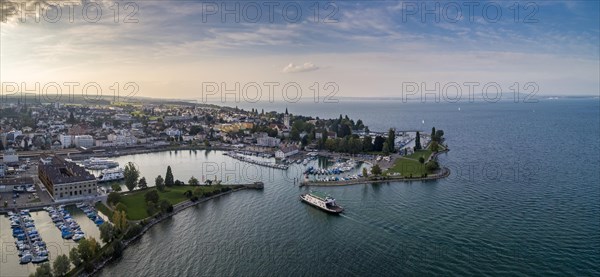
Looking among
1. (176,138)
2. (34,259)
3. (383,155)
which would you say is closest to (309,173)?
(383,155)

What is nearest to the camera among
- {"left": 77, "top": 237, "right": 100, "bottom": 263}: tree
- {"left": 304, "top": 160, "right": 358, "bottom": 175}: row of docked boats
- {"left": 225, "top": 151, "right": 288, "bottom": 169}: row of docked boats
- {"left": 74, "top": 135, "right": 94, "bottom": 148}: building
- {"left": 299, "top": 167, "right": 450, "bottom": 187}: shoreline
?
{"left": 77, "top": 237, "right": 100, "bottom": 263}: tree

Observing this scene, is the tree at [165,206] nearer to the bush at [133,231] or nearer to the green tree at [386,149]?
the bush at [133,231]

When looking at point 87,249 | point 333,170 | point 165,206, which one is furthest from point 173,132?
point 87,249

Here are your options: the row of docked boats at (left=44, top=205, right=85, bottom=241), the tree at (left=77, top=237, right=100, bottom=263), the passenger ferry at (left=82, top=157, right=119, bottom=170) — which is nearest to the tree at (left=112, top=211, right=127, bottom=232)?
the row of docked boats at (left=44, top=205, right=85, bottom=241)

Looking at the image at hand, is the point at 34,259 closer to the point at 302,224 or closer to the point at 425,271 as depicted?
the point at 302,224

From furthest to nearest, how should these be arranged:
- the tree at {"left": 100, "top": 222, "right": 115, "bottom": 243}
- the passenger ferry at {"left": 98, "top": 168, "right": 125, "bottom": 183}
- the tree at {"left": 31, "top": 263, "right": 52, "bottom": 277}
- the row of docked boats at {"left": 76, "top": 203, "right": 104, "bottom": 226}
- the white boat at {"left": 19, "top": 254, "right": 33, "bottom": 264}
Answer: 1. the passenger ferry at {"left": 98, "top": 168, "right": 125, "bottom": 183}
2. the row of docked boats at {"left": 76, "top": 203, "right": 104, "bottom": 226}
3. the tree at {"left": 100, "top": 222, "right": 115, "bottom": 243}
4. the white boat at {"left": 19, "top": 254, "right": 33, "bottom": 264}
5. the tree at {"left": 31, "top": 263, "right": 52, "bottom": 277}

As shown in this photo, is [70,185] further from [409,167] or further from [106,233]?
[409,167]

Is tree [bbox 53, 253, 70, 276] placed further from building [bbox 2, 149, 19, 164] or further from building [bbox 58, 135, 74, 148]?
building [bbox 58, 135, 74, 148]
